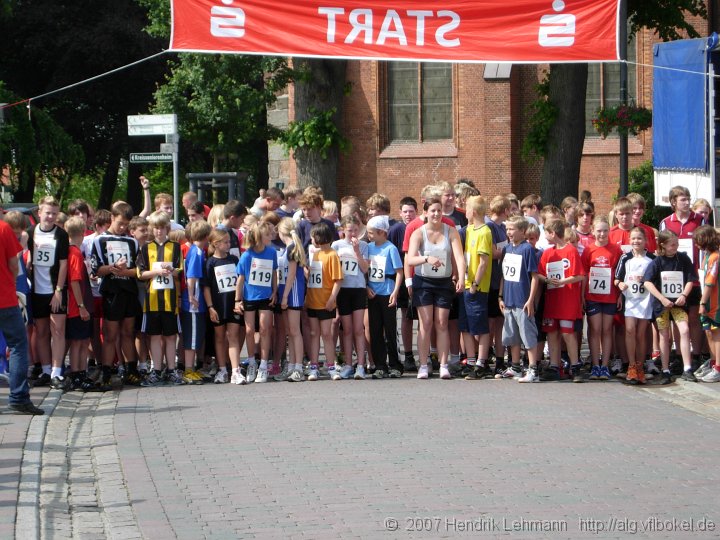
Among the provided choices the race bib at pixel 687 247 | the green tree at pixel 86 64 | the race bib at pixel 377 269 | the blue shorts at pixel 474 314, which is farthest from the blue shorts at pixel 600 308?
the green tree at pixel 86 64

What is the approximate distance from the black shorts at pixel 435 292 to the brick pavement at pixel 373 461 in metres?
1.03

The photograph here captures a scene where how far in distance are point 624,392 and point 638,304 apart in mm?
1105

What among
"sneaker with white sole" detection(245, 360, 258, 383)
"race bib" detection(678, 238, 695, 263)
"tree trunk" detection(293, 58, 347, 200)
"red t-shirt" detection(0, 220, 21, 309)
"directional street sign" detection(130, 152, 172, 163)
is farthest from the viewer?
"tree trunk" detection(293, 58, 347, 200)

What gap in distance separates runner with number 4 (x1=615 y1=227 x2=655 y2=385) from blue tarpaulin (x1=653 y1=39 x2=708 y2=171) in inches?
137

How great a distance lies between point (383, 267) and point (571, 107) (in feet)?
34.9

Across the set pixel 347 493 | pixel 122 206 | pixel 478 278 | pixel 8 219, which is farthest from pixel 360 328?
pixel 347 493

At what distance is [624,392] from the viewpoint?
1231 centimetres

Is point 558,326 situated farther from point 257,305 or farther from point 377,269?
point 257,305

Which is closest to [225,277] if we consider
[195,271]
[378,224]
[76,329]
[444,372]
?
[195,271]

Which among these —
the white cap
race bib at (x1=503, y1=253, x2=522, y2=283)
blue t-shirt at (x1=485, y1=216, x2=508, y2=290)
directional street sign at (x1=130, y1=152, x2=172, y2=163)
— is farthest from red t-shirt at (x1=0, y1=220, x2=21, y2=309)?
directional street sign at (x1=130, y1=152, x2=172, y2=163)

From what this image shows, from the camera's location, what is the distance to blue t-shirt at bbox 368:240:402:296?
1365cm

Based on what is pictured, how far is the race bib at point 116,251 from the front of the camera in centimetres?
1322

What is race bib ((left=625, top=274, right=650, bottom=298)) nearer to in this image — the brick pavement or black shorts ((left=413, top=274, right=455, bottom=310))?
the brick pavement

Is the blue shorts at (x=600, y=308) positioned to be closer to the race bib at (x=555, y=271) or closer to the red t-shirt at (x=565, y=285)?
the red t-shirt at (x=565, y=285)
